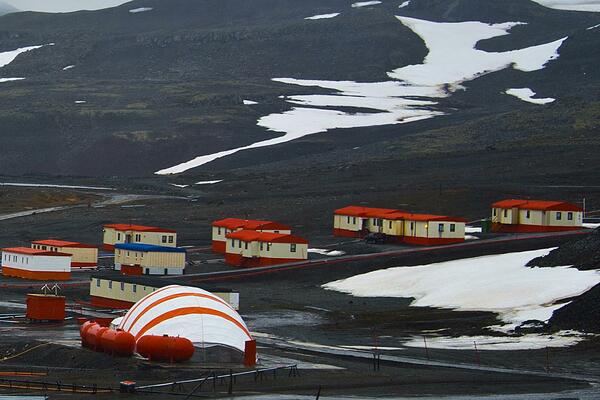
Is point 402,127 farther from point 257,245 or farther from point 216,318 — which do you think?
point 216,318

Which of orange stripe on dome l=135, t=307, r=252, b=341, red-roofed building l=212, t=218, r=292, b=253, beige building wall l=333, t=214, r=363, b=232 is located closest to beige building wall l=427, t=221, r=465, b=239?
beige building wall l=333, t=214, r=363, b=232

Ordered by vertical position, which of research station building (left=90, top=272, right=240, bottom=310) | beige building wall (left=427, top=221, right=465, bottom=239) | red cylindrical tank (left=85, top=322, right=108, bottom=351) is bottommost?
beige building wall (left=427, top=221, right=465, bottom=239)

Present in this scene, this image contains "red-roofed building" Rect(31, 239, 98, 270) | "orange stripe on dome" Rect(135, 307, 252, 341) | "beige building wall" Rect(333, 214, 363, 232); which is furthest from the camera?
"beige building wall" Rect(333, 214, 363, 232)

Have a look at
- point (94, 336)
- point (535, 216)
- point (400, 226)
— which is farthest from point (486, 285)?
point (535, 216)

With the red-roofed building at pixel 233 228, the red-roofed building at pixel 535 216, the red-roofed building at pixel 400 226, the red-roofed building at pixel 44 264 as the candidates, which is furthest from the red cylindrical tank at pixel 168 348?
the red-roofed building at pixel 535 216

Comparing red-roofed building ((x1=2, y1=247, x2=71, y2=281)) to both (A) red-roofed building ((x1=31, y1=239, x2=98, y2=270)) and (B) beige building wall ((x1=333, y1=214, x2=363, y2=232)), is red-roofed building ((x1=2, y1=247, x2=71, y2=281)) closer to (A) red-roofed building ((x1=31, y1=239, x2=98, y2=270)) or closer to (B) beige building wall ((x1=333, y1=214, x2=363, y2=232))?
(A) red-roofed building ((x1=31, y1=239, x2=98, y2=270))

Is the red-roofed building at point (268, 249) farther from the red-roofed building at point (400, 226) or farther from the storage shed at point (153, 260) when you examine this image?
the red-roofed building at point (400, 226)
